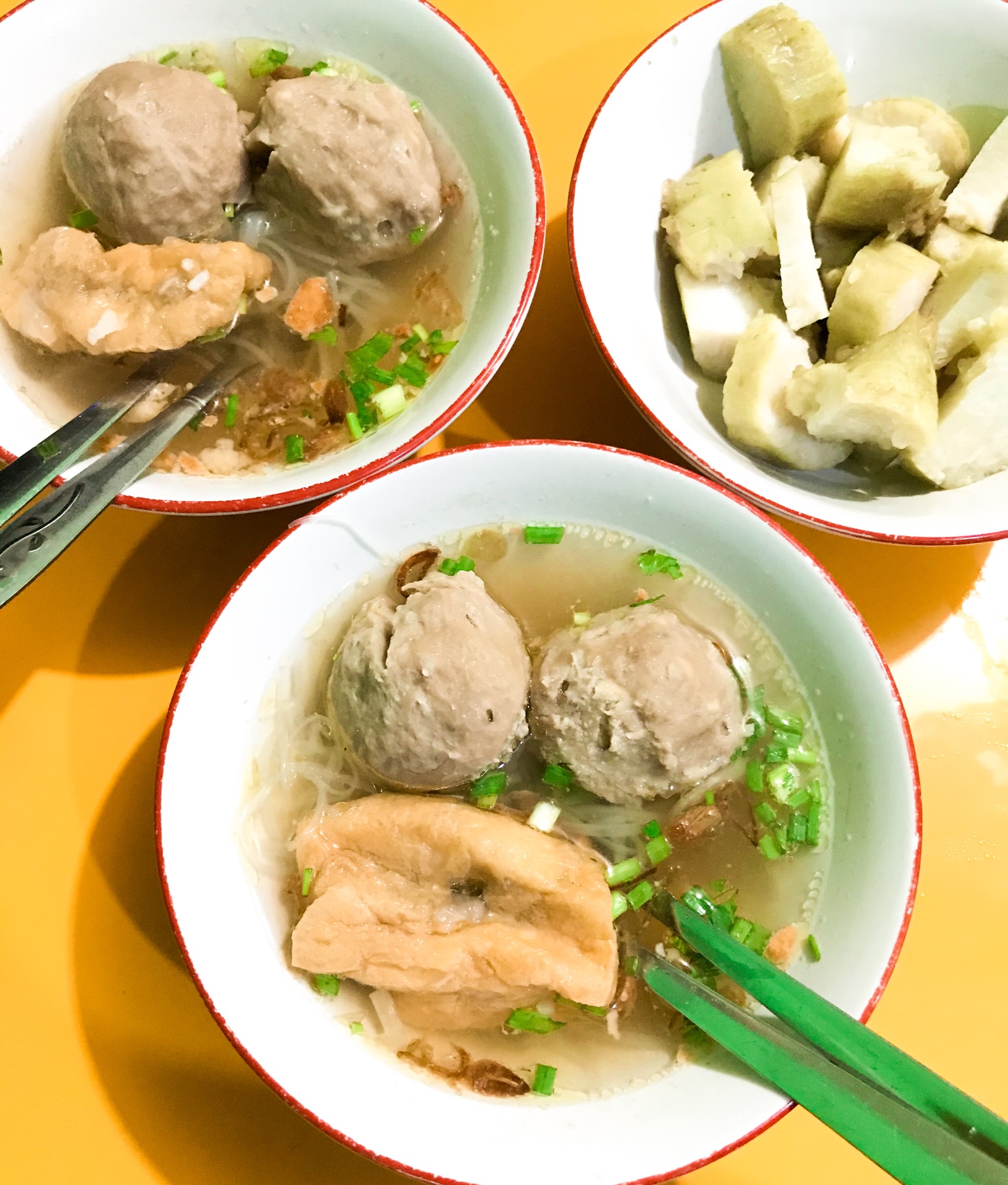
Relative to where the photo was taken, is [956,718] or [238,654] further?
[956,718]

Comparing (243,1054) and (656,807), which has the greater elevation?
(243,1054)

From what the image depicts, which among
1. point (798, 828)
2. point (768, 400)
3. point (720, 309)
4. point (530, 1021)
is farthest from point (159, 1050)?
point (720, 309)

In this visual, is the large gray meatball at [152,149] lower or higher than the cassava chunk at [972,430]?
higher

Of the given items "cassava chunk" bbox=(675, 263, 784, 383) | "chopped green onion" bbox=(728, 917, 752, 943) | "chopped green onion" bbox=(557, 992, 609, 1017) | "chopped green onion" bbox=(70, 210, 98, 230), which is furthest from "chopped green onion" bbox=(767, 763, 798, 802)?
"chopped green onion" bbox=(70, 210, 98, 230)

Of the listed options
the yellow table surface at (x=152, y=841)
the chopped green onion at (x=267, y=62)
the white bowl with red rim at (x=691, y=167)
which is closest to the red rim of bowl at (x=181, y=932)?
the white bowl with red rim at (x=691, y=167)

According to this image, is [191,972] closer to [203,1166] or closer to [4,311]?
[203,1166]

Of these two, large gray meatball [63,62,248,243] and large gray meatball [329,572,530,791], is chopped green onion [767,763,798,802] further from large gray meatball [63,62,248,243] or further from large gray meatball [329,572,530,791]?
large gray meatball [63,62,248,243]

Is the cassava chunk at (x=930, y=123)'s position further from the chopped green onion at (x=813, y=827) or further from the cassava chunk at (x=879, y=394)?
the chopped green onion at (x=813, y=827)

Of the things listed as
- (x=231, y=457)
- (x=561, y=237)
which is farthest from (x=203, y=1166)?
(x=561, y=237)
